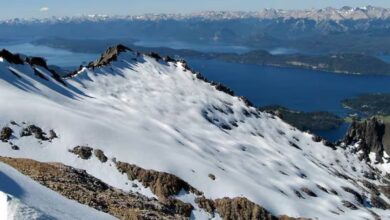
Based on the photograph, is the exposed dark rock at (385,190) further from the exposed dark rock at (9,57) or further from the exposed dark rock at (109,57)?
the exposed dark rock at (9,57)

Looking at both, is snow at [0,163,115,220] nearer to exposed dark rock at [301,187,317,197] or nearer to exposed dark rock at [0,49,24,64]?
exposed dark rock at [0,49,24,64]

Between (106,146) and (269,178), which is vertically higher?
(106,146)

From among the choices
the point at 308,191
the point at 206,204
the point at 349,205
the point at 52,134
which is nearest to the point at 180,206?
the point at 206,204

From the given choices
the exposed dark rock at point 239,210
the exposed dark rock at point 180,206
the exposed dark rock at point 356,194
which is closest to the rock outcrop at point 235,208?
the exposed dark rock at point 239,210

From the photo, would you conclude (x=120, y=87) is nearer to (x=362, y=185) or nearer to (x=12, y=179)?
(x=362, y=185)

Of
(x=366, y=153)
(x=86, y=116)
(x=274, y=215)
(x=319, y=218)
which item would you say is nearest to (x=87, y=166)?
(x=86, y=116)
